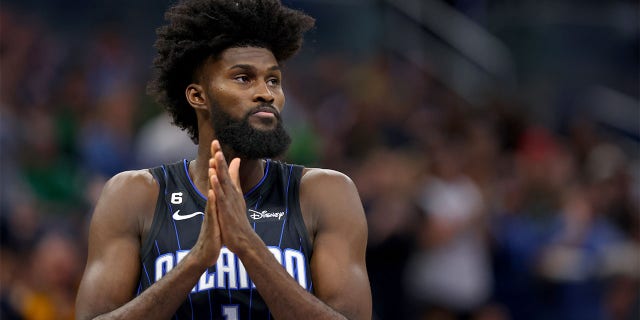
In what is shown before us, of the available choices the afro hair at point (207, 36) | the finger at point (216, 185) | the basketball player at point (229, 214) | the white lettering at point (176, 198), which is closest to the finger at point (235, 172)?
the basketball player at point (229, 214)

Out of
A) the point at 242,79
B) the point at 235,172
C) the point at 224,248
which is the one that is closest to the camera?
the point at 235,172

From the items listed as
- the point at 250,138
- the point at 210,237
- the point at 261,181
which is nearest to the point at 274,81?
the point at 250,138

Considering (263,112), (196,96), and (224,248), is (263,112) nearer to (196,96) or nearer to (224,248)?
(196,96)

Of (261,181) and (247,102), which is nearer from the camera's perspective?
(247,102)

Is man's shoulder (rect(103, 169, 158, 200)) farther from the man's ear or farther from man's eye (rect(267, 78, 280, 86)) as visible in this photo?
man's eye (rect(267, 78, 280, 86))

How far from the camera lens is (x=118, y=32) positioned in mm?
11055

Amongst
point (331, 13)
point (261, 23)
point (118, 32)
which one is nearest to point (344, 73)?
point (331, 13)

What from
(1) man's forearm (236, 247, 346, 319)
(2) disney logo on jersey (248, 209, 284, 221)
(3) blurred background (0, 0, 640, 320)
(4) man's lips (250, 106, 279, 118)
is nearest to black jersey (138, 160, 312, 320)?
(2) disney logo on jersey (248, 209, 284, 221)

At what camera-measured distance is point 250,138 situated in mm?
4496

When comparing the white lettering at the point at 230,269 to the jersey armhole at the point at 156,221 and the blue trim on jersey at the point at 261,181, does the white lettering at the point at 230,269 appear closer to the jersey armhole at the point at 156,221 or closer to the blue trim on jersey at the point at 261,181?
the jersey armhole at the point at 156,221

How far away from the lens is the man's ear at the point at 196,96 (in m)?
4.73

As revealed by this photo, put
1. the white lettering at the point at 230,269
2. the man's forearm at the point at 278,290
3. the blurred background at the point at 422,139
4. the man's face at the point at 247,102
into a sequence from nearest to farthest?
the man's forearm at the point at 278,290, the white lettering at the point at 230,269, the man's face at the point at 247,102, the blurred background at the point at 422,139

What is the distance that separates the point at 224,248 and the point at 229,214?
0.36 metres

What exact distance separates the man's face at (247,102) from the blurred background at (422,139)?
3751 millimetres
